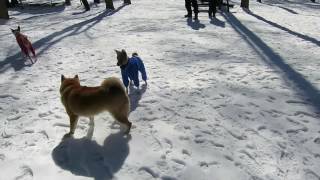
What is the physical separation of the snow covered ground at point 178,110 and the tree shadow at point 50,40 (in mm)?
51

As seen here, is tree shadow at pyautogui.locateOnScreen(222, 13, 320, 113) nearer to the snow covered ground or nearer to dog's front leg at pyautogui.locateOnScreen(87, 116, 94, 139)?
the snow covered ground

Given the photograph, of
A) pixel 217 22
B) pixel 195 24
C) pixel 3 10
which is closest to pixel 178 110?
pixel 195 24

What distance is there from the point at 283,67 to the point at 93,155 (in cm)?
551

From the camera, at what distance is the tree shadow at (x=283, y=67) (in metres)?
7.29

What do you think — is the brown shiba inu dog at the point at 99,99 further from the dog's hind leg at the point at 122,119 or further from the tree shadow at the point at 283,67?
the tree shadow at the point at 283,67

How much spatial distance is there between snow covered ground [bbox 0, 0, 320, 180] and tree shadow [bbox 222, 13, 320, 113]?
0.9 inches

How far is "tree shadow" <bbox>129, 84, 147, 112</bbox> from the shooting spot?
6871mm

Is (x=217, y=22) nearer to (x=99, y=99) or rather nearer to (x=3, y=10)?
(x=3, y=10)

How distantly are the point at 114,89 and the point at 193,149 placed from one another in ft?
4.53

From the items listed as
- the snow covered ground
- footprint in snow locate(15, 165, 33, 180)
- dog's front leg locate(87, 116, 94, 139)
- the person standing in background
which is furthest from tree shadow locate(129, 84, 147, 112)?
the person standing in background

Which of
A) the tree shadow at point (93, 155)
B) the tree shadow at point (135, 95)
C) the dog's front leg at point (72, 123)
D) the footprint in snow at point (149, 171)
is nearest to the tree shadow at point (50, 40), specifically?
the tree shadow at point (135, 95)

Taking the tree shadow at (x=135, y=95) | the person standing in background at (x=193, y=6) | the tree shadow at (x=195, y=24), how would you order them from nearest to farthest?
the tree shadow at (x=135, y=95)
the tree shadow at (x=195, y=24)
the person standing in background at (x=193, y=6)

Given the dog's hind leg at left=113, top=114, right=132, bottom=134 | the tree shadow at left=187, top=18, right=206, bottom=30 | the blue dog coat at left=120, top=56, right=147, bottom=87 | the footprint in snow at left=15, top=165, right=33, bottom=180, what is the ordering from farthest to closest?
the tree shadow at left=187, top=18, right=206, bottom=30
the blue dog coat at left=120, top=56, right=147, bottom=87
the dog's hind leg at left=113, top=114, right=132, bottom=134
the footprint in snow at left=15, top=165, right=33, bottom=180

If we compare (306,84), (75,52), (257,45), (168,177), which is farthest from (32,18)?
(168,177)
